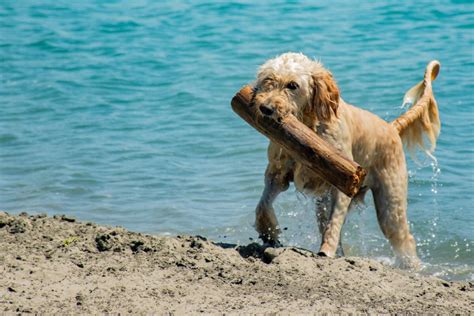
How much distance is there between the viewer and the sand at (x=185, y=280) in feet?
18.6

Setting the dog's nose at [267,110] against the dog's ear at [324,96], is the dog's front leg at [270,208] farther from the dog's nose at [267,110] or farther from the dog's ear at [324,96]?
the dog's nose at [267,110]

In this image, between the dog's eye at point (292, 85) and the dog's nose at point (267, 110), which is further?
the dog's eye at point (292, 85)

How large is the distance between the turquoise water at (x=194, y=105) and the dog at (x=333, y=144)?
1.55 ft

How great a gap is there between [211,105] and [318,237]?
5626mm

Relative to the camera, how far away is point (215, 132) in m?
12.2

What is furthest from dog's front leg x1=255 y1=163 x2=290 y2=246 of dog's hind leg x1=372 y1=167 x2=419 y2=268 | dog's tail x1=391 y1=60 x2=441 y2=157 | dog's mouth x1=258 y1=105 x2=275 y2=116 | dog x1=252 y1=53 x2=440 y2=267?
dog's tail x1=391 y1=60 x2=441 y2=157

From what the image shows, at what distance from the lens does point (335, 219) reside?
7.07 m

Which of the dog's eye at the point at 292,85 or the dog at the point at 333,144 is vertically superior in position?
the dog's eye at the point at 292,85

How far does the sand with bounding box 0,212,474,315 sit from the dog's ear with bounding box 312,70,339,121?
1051 mm

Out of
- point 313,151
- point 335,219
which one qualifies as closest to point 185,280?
point 313,151

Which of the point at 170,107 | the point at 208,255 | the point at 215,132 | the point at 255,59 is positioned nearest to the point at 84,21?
the point at 255,59

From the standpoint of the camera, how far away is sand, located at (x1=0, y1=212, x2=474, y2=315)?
5672 mm

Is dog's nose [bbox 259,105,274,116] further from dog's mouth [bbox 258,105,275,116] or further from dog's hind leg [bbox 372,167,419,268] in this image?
dog's hind leg [bbox 372,167,419,268]

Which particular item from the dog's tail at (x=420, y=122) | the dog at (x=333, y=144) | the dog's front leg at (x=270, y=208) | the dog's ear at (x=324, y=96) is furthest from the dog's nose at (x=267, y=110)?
the dog's tail at (x=420, y=122)
